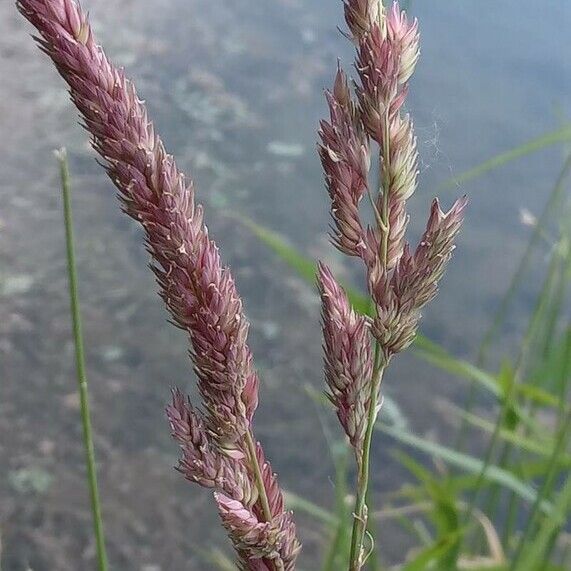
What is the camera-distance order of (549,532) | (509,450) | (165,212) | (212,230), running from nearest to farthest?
(165,212) → (549,532) → (509,450) → (212,230)

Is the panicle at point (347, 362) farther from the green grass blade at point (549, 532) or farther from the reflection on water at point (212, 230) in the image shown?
the reflection on water at point (212, 230)

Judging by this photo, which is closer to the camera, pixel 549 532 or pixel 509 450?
pixel 549 532

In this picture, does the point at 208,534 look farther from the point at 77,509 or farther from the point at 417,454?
the point at 417,454

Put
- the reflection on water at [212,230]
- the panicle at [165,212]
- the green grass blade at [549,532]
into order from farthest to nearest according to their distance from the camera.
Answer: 1. the reflection on water at [212,230]
2. the green grass blade at [549,532]
3. the panicle at [165,212]

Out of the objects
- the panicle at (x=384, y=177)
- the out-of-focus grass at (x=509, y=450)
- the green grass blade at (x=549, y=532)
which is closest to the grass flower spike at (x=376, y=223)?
the panicle at (x=384, y=177)

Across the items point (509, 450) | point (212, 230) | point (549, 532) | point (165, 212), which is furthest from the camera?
point (212, 230)

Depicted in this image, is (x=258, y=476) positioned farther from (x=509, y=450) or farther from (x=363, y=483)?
(x=509, y=450)

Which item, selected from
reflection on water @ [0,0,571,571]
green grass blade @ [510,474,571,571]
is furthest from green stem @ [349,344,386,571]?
reflection on water @ [0,0,571,571]

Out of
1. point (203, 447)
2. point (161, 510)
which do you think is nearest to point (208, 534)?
point (161, 510)

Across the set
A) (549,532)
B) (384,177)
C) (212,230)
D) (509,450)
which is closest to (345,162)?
(384,177)

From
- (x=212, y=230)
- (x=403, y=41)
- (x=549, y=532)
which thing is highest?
(x=212, y=230)
